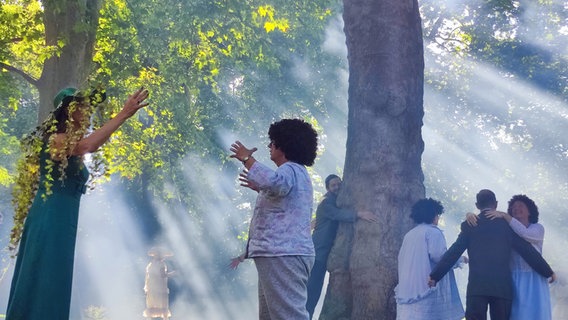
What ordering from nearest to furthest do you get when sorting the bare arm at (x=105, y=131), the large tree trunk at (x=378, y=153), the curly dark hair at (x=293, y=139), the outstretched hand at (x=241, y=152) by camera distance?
1. the bare arm at (x=105, y=131)
2. the outstretched hand at (x=241, y=152)
3. the curly dark hair at (x=293, y=139)
4. the large tree trunk at (x=378, y=153)

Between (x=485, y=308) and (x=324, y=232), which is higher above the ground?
(x=324, y=232)

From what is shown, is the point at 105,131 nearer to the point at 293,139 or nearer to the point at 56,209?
the point at 56,209

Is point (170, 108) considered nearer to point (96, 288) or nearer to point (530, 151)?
point (530, 151)

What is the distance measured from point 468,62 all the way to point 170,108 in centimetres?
1647

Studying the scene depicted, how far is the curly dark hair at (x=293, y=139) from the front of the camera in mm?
6223

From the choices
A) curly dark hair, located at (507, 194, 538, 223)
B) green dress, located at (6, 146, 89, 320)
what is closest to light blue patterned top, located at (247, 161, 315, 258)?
green dress, located at (6, 146, 89, 320)

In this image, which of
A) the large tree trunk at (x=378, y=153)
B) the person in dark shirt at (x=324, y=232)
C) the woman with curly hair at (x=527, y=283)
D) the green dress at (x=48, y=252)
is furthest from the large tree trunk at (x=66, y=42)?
the green dress at (x=48, y=252)

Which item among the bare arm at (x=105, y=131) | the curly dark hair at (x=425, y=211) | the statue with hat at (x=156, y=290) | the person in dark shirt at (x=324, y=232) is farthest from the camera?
the statue with hat at (x=156, y=290)

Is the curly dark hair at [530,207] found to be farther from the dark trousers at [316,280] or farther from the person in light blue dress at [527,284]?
the dark trousers at [316,280]

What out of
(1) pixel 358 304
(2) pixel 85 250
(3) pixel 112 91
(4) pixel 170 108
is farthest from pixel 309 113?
(1) pixel 358 304

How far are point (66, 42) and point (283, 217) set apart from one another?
273 inches

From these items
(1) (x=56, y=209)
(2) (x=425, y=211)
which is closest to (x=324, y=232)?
(2) (x=425, y=211)

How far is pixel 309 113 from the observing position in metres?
32.3

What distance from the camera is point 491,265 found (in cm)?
904
